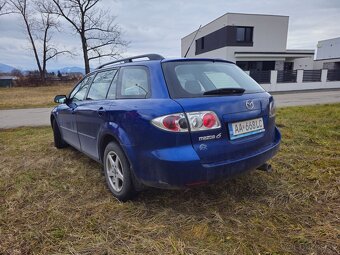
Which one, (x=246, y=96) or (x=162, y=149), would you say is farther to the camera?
(x=246, y=96)

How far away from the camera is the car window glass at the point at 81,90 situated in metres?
4.25

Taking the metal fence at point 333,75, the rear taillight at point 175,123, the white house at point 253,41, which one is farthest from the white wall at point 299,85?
the rear taillight at point 175,123

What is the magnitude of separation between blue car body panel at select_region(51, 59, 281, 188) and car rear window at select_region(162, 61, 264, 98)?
0.27 feet

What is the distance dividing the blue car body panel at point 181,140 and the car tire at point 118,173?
17cm

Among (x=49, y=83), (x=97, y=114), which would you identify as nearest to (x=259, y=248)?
(x=97, y=114)

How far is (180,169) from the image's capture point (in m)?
2.38

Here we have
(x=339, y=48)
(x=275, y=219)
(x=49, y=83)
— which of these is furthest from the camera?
(x=339, y=48)

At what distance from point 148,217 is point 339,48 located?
48.5 metres

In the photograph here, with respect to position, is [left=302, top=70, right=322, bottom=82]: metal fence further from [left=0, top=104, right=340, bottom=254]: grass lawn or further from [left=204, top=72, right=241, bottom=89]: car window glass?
[left=204, top=72, right=241, bottom=89]: car window glass

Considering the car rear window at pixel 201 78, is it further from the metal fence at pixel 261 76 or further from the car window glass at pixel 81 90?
the metal fence at pixel 261 76

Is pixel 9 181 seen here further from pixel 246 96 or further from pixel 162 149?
pixel 246 96

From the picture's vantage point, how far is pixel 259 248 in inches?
88.2

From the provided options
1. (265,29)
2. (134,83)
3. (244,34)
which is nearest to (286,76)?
(244,34)

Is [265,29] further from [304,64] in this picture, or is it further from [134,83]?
[134,83]
